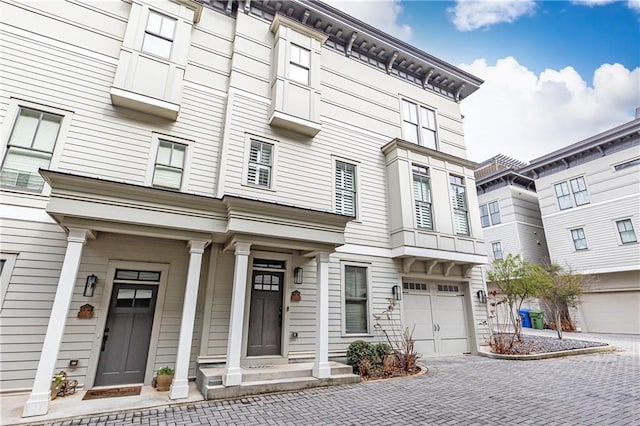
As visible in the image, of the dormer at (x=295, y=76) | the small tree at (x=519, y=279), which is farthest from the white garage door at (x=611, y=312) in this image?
the dormer at (x=295, y=76)

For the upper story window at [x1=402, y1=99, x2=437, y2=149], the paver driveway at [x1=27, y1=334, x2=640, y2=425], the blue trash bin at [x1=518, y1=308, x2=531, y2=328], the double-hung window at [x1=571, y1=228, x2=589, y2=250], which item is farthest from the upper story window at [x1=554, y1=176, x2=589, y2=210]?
the paver driveway at [x1=27, y1=334, x2=640, y2=425]

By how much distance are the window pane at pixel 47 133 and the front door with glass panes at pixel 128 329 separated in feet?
9.82

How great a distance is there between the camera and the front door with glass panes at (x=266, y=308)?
262 inches

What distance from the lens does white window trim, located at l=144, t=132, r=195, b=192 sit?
21.4ft

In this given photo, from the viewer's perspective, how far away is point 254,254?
22.8ft

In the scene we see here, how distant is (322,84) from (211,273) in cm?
664

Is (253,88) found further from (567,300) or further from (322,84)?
(567,300)

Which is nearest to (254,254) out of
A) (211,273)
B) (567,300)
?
(211,273)

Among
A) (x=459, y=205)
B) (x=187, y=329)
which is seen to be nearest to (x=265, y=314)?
(x=187, y=329)

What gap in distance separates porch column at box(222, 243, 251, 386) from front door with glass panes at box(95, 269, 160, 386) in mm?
1948

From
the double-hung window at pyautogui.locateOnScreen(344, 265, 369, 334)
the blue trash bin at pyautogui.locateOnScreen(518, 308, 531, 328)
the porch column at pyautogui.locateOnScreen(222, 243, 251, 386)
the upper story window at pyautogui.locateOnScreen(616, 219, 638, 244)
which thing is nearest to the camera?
the porch column at pyautogui.locateOnScreen(222, 243, 251, 386)

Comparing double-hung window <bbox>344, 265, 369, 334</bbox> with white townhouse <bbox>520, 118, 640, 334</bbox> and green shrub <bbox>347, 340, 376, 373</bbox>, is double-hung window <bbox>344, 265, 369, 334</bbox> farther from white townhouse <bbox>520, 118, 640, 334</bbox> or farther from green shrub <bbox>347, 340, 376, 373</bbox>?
white townhouse <bbox>520, 118, 640, 334</bbox>

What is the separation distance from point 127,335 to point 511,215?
2058 cm

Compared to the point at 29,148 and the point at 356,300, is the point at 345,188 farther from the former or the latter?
the point at 29,148
